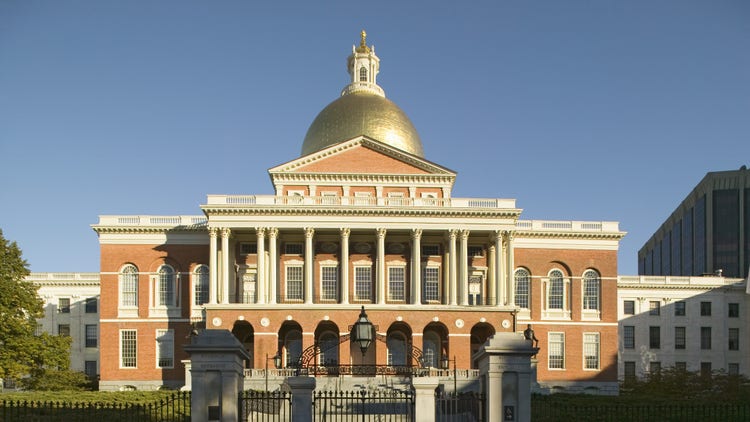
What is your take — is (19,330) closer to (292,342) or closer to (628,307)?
(292,342)

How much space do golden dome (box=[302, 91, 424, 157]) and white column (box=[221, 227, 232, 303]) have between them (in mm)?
13075

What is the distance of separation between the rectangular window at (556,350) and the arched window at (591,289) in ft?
11.4

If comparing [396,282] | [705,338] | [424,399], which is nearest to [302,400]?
[424,399]

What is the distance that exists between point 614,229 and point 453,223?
15.2m

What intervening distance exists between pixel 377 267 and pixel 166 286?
17.7 metres

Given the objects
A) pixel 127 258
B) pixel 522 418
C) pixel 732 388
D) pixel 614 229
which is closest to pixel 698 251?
pixel 614 229

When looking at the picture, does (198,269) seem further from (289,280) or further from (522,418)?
(522,418)

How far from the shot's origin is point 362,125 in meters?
68.1

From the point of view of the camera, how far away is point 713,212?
119438 millimetres

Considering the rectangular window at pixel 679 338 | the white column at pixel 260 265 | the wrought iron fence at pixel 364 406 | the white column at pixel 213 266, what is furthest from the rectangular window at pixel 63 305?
the rectangular window at pixel 679 338

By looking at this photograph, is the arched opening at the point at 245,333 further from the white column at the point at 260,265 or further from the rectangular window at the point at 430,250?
the rectangular window at the point at 430,250

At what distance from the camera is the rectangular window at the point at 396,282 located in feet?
204

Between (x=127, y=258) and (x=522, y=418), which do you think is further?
(x=127, y=258)

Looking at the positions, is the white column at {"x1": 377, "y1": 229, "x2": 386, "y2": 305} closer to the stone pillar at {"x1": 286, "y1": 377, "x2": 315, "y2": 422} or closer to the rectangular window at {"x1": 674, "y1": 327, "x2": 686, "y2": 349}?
the rectangular window at {"x1": 674, "y1": 327, "x2": 686, "y2": 349}
